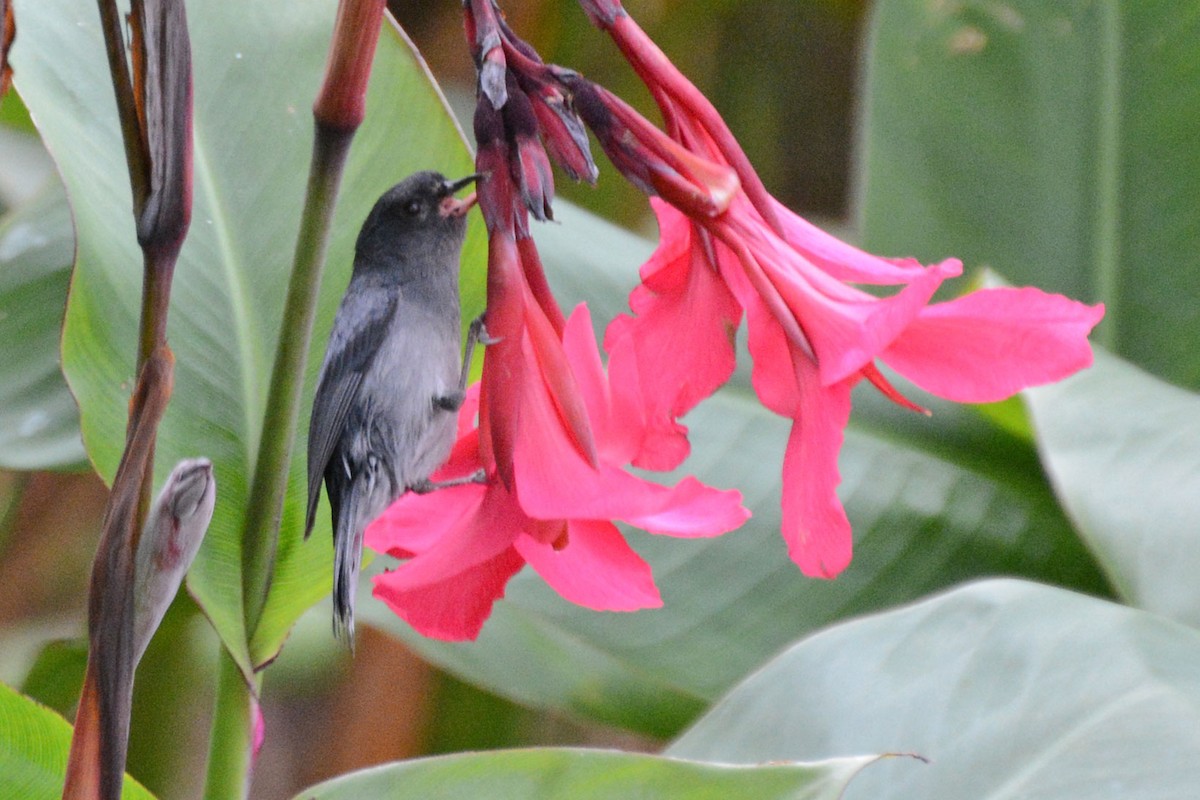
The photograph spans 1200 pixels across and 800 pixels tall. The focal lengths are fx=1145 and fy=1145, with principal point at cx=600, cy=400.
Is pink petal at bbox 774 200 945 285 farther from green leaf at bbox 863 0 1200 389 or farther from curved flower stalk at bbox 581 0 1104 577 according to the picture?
green leaf at bbox 863 0 1200 389

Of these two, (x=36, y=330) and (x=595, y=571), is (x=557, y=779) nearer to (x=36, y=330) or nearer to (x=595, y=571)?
(x=595, y=571)

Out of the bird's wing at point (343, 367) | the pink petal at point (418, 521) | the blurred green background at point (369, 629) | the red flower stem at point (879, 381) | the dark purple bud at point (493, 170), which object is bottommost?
the blurred green background at point (369, 629)

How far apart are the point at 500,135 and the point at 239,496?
0.23m

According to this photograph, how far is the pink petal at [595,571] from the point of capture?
379 millimetres

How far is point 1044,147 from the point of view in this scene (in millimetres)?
1119

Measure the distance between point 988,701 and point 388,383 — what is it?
1.12ft

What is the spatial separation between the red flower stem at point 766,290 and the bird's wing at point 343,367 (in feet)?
0.42

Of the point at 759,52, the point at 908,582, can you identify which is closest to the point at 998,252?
the point at 908,582

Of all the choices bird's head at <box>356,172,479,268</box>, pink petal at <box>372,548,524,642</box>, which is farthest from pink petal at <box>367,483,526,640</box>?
bird's head at <box>356,172,479,268</box>

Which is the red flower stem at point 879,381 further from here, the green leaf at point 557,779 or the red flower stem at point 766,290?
the green leaf at point 557,779

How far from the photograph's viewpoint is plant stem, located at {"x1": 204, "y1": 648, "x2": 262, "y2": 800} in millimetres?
456

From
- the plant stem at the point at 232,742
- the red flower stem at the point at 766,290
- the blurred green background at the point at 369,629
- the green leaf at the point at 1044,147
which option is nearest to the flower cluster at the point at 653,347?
the red flower stem at the point at 766,290

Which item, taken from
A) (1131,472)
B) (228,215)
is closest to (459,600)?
(228,215)

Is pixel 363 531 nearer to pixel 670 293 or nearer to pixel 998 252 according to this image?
pixel 670 293
